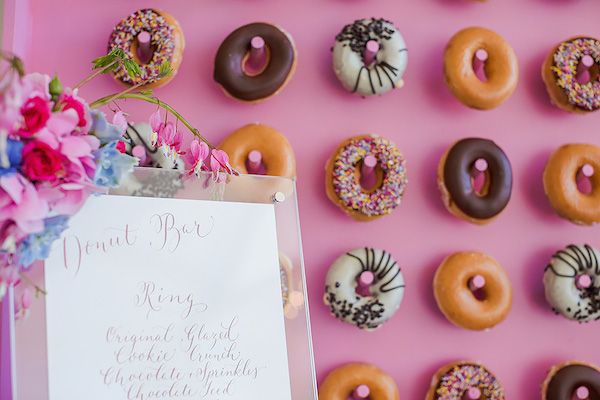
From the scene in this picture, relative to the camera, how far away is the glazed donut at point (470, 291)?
5.86 ft

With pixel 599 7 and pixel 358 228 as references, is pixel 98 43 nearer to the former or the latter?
pixel 358 228

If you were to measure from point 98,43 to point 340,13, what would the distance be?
69 centimetres

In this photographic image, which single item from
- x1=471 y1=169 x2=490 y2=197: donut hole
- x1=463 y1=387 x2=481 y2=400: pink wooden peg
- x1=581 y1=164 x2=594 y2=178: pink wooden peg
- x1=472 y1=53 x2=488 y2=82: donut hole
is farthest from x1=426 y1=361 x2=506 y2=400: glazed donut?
Result: x1=472 y1=53 x2=488 y2=82: donut hole

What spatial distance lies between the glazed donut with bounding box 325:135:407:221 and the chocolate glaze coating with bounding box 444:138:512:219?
0.45 feet

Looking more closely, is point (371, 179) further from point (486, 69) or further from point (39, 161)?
point (39, 161)

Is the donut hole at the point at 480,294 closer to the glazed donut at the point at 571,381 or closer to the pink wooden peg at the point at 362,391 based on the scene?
the glazed donut at the point at 571,381

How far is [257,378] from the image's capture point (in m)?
1.13

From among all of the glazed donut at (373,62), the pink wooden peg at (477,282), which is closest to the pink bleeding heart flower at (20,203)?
the glazed donut at (373,62)

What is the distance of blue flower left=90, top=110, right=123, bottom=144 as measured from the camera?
0.96 m

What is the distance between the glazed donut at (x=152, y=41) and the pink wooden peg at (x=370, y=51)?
19.6 inches

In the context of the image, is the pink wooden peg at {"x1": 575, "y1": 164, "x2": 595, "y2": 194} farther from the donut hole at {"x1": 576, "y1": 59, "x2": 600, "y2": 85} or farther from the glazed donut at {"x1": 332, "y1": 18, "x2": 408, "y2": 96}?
the glazed donut at {"x1": 332, "y1": 18, "x2": 408, "y2": 96}

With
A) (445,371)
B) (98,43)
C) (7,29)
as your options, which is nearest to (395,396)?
(445,371)

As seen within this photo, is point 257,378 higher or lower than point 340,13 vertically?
lower

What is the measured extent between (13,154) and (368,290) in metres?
1.10
